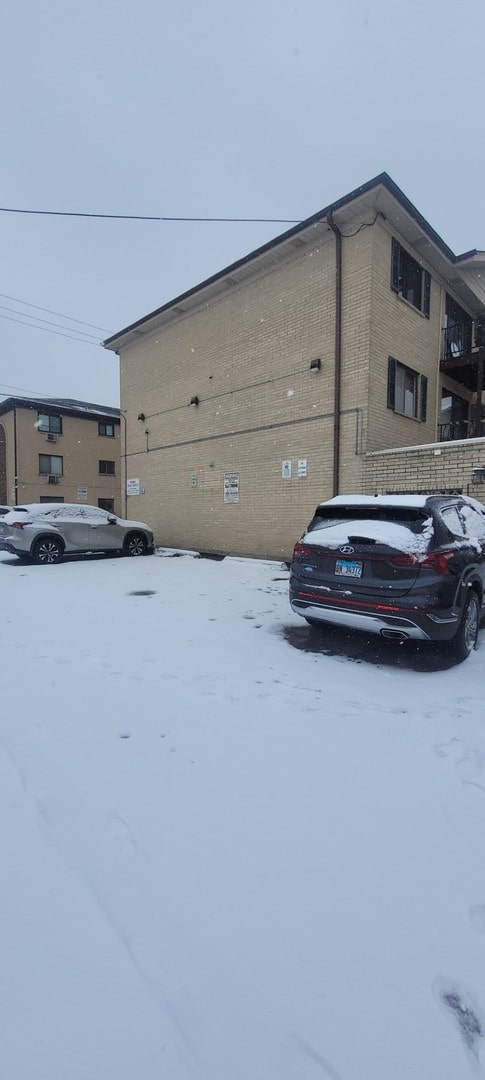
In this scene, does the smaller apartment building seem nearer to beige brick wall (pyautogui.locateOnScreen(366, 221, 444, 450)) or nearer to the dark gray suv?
beige brick wall (pyautogui.locateOnScreen(366, 221, 444, 450))

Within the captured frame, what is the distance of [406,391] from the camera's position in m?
11.4

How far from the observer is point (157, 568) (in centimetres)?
1038

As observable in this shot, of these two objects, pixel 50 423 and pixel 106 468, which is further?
pixel 106 468

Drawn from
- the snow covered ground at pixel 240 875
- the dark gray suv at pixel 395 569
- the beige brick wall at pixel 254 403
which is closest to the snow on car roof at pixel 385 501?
the dark gray suv at pixel 395 569

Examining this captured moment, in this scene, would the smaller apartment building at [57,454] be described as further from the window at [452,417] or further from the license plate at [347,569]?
the license plate at [347,569]

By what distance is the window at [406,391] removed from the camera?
413 inches

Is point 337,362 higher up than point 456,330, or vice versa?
point 456,330

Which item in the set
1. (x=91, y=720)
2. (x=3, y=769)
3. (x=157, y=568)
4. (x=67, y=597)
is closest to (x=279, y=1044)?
(x=3, y=769)

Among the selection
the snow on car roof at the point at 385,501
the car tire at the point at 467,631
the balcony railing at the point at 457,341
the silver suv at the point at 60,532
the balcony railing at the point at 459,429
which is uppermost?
the balcony railing at the point at 457,341

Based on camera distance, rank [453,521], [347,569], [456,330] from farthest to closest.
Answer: [456,330], [453,521], [347,569]

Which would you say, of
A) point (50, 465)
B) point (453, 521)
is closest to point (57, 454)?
point (50, 465)

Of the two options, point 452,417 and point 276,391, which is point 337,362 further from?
point 452,417

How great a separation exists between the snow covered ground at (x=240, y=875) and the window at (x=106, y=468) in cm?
2751

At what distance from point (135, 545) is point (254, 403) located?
489 cm
